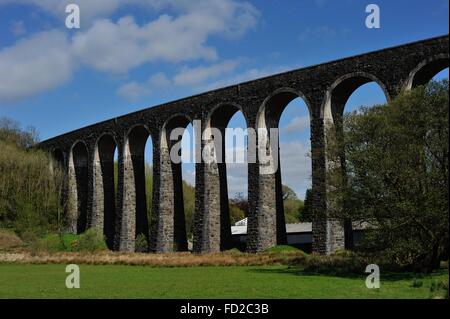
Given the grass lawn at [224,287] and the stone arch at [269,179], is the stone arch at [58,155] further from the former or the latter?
the grass lawn at [224,287]

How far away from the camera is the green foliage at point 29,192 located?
43.9 meters

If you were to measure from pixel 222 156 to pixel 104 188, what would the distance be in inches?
557

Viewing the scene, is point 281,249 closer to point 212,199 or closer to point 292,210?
point 212,199

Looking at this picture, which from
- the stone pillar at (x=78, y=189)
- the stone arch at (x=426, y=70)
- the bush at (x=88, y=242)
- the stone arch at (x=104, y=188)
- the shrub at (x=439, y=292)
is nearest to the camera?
the shrub at (x=439, y=292)

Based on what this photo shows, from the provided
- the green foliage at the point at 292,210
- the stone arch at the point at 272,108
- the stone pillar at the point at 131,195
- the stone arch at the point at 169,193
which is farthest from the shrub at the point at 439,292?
the green foliage at the point at 292,210

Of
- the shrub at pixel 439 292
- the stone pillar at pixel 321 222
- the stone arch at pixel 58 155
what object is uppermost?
the stone arch at pixel 58 155

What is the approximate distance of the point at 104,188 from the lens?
44.7m

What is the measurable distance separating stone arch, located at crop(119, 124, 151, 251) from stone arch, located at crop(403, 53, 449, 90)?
20.1 m

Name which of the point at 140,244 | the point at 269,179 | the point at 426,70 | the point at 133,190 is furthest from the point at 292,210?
the point at 426,70

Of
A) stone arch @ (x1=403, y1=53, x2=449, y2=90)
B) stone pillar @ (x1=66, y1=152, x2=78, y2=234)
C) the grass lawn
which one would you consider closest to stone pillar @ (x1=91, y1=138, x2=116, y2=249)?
stone pillar @ (x1=66, y1=152, x2=78, y2=234)

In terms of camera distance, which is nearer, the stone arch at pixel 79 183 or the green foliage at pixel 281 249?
the green foliage at pixel 281 249

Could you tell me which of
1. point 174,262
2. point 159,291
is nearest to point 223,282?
point 159,291

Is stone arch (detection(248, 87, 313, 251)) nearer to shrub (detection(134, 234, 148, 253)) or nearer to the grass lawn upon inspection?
shrub (detection(134, 234, 148, 253))

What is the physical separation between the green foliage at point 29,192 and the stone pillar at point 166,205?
37.1ft
